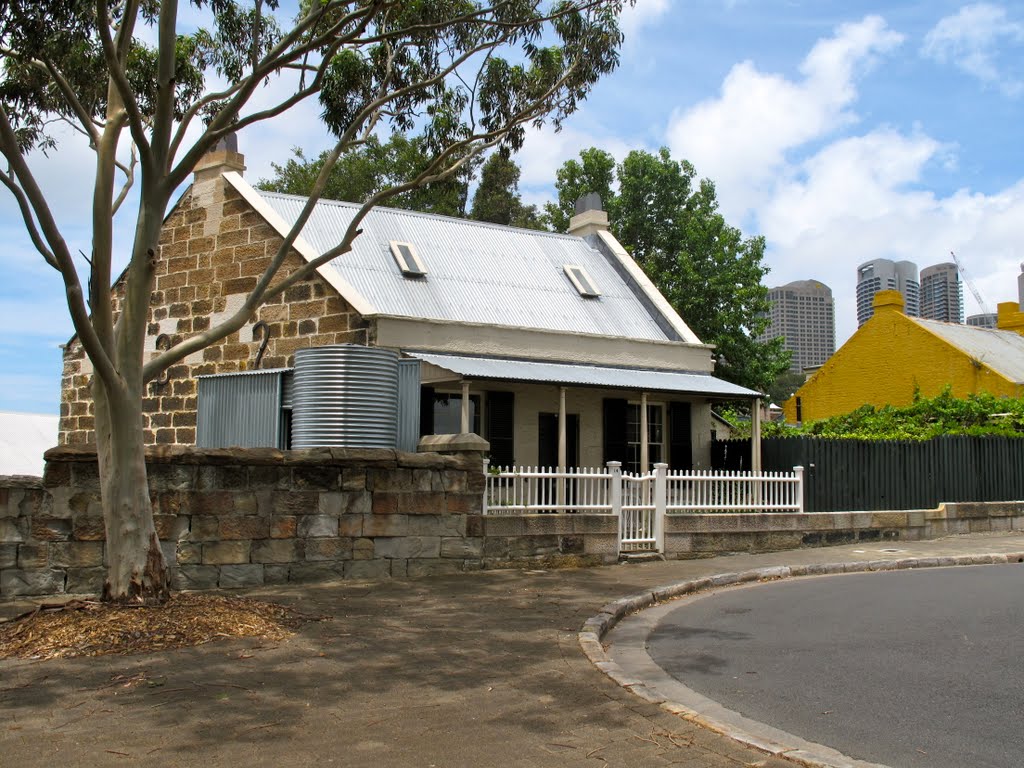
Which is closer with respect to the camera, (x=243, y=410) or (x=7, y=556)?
(x=7, y=556)

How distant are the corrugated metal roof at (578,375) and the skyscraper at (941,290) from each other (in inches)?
2262

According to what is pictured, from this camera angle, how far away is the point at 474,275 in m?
18.8

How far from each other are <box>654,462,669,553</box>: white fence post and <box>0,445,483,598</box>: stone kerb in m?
3.18

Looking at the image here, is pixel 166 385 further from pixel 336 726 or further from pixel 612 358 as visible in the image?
pixel 336 726

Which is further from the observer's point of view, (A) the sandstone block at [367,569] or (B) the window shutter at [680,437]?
(B) the window shutter at [680,437]

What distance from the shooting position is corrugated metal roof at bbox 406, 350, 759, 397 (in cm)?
1558

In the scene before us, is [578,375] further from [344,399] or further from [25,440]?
[25,440]

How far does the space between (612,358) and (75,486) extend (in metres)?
11.5

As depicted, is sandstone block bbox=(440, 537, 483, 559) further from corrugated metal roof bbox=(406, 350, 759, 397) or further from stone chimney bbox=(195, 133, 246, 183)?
stone chimney bbox=(195, 133, 246, 183)

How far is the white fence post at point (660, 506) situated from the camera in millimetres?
13531

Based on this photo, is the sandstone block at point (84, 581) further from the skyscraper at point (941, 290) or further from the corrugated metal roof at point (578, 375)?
the skyscraper at point (941, 290)

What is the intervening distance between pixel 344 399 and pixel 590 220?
42.0 ft

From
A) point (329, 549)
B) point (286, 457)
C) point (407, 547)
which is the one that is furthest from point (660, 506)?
point (286, 457)

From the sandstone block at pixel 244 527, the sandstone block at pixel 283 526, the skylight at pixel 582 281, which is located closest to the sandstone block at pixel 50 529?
the sandstone block at pixel 244 527
